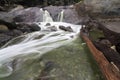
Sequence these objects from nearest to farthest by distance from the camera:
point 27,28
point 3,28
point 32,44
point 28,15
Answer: point 32,44 < point 3,28 < point 27,28 < point 28,15

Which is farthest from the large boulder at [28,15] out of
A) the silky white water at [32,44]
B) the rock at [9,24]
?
the rock at [9,24]

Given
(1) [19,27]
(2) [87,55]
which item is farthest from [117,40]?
(1) [19,27]

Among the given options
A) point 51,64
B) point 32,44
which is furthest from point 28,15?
point 51,64

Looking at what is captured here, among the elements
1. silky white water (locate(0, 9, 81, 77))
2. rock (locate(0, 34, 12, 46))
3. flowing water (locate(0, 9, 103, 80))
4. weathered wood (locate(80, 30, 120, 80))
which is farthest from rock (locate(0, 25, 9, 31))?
weathered wood (locate(80, 30, 120, 80))

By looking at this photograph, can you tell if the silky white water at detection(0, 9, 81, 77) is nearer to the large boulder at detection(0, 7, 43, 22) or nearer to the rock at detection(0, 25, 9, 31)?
the rock at detection(0, 25, 9, 31)

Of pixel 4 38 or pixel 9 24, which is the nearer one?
pixel 4 38

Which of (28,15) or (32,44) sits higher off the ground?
(28,15)

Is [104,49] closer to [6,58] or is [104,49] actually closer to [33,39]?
[6,58]

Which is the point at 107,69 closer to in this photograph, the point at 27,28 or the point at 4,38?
the point at 4,38

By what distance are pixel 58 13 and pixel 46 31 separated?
15.2 ft

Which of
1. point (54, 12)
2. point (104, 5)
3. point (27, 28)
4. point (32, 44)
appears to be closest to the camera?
point (32, 44)

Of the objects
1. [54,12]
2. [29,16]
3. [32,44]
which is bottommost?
[32,44]

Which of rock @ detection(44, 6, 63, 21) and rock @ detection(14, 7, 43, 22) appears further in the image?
rock @ detection(44, 6, 63, 21)

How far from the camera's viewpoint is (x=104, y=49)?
7652mm
